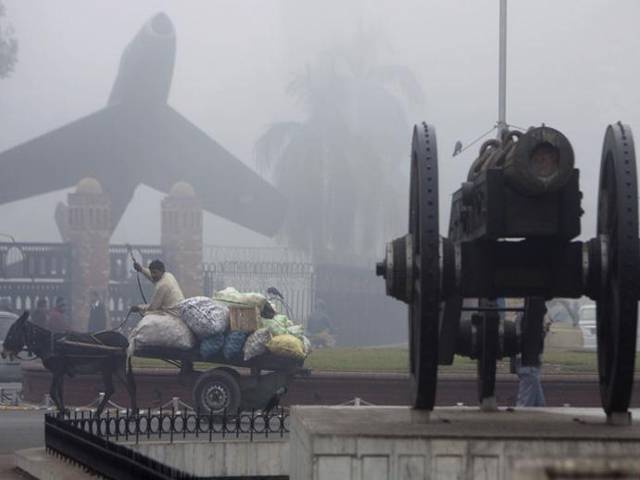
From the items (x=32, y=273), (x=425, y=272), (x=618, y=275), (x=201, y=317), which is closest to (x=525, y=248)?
(x=618, y=275)

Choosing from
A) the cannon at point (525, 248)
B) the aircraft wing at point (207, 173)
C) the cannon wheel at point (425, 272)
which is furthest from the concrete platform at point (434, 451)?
the aircraft wing at point (207, 173)

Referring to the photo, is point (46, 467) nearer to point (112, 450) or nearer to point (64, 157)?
point (112, 450)

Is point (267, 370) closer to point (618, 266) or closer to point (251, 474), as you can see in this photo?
point (251, 474)

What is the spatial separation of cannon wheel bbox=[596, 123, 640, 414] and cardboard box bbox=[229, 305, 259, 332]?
28.4 feet

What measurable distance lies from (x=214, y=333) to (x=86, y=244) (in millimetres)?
33409

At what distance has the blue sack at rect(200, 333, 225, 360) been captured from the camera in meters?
16.3

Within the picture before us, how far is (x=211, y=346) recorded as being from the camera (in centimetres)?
1628

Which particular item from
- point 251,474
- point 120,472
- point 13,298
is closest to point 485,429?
point 120,472

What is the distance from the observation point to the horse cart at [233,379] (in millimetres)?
16266

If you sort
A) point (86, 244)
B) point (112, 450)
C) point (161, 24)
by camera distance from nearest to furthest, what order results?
point (112, 450) < point (86, 244) < point (161, 24)

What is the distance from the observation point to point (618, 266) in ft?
24.8

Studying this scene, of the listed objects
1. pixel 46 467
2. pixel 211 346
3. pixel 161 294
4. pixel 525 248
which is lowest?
pixel 46 467

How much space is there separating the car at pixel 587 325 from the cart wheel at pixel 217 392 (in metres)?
14.3

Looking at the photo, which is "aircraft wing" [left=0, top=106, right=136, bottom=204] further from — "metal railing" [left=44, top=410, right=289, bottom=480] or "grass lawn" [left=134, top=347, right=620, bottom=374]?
"metal railing" [left=44, top=410, right=289, bottom=480]
